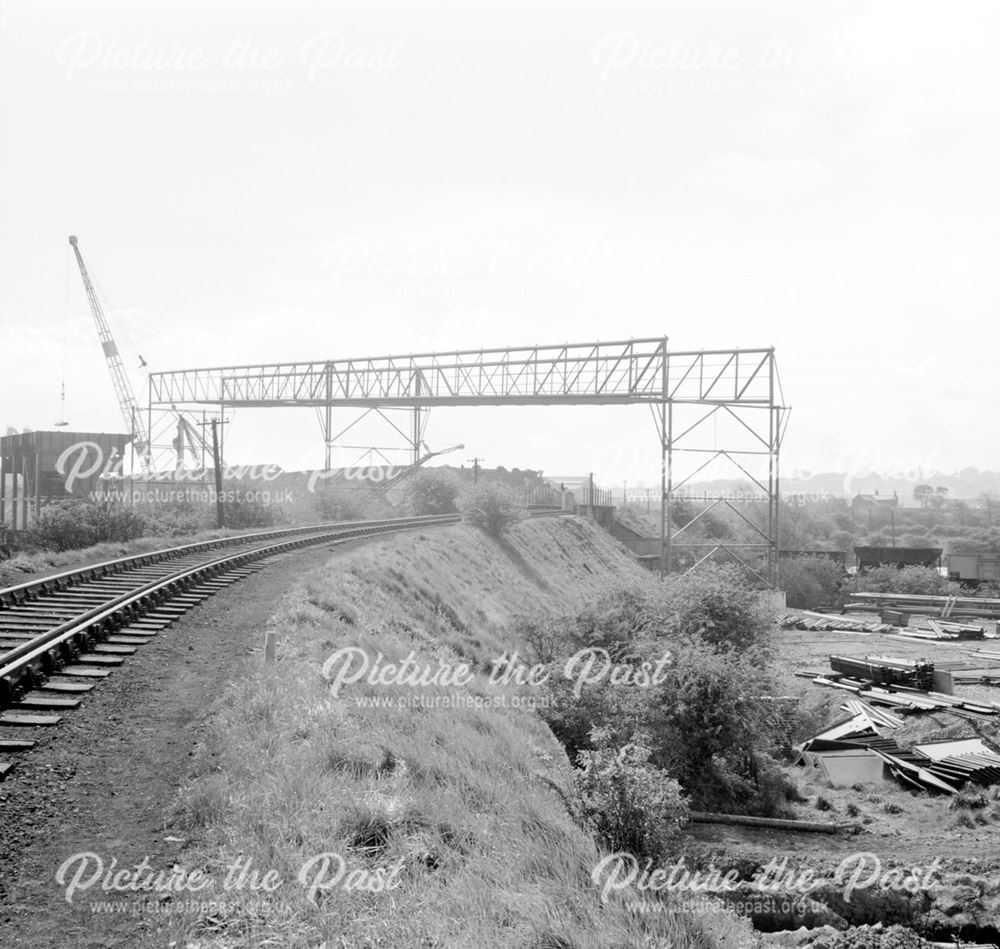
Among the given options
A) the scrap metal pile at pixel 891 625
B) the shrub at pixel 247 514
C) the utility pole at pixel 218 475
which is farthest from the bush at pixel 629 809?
the scrap metal pile at pixel 891 625

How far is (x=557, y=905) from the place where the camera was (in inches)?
201

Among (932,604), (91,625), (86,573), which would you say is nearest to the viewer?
(91,625)

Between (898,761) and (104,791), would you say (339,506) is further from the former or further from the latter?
(104,791)

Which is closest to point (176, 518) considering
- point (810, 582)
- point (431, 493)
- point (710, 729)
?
point (431, 493)

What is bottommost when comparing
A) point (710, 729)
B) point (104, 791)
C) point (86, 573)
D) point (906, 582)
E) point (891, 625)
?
point (891, 625)

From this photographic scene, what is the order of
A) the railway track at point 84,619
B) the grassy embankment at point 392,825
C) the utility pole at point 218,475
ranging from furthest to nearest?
the utility pole at point 218,475 → the railway track at point 84,619 → the grassy embankment at point 392,825

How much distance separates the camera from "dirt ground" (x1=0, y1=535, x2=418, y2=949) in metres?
4.34

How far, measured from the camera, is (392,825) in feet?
19.0

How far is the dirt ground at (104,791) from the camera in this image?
14.2 ft

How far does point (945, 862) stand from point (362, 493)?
41.6 metres

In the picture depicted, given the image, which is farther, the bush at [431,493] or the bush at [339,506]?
the bush at [431,493]

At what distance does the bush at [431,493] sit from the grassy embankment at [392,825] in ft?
139

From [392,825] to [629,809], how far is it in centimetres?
311

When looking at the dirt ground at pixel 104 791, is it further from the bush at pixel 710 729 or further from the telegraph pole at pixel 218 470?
the telegraph pole at pixel 218 470
